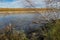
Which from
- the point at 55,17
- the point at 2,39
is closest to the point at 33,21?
the point at 55,17

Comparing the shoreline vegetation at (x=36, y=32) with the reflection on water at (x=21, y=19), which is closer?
the shoreline vegetation at (x=36, y=32)

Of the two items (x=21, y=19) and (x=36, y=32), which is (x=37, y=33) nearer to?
(x=36, y=32)

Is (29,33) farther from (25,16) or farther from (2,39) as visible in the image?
(2,39)

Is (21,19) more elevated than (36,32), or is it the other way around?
(21,19)

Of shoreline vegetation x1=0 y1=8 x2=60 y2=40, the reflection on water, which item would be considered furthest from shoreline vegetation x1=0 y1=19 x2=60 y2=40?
the reflection on water

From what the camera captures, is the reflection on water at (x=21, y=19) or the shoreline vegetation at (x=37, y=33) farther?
the reflection on water at (x=21, y=19)

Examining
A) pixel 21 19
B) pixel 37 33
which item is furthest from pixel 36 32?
pixel 21 19

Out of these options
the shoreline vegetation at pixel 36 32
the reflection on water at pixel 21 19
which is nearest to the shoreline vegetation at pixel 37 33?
the shoreline vegetation at pixel 36 32

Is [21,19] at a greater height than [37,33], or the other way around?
[21,19]

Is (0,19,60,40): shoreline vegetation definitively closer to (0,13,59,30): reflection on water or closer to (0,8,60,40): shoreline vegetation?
(0,8,60,40): shoreline vegetation

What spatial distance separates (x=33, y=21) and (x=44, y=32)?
0.42 meters

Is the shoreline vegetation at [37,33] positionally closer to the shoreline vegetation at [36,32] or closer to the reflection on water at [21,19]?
the shoreline vegetation at [36,32]

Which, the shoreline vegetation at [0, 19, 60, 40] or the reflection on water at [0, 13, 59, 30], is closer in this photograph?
the shoreline vegetation at [0, 19, 60, 40]

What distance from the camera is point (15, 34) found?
4.35 meters
